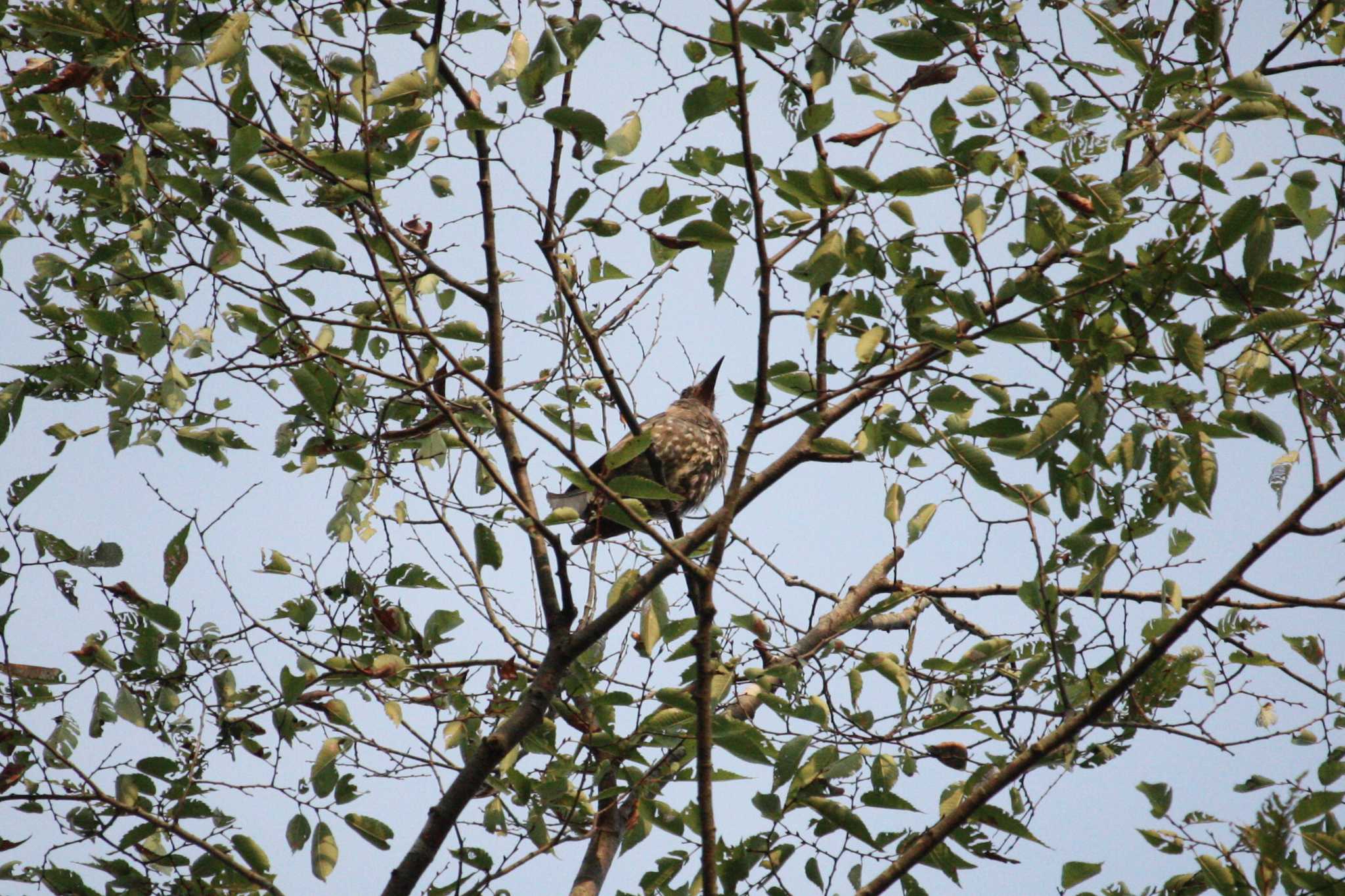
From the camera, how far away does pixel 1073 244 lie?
279 cm

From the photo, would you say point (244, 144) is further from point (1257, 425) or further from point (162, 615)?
point (1257, 425)

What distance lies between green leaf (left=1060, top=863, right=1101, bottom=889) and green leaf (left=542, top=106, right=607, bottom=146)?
226cm

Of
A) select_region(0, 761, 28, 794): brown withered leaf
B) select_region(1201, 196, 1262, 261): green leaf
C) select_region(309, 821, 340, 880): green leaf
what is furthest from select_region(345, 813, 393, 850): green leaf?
select_region(1201, 196, 1262, 261): green leaf

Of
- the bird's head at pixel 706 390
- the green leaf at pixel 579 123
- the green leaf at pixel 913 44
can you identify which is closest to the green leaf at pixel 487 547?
the green leaf at pixel 579 123

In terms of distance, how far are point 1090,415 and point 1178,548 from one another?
83cm

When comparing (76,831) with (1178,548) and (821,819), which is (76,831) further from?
(1178,548)

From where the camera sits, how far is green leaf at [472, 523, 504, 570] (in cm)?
359

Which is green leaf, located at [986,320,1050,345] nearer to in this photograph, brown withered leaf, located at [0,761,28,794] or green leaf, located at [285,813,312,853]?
green leaf, located at [285,813,312,853]

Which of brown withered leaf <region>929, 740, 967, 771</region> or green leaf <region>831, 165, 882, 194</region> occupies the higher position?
green leaf <region>831, 165, 882, 194</region>

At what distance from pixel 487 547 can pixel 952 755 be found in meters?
1.59

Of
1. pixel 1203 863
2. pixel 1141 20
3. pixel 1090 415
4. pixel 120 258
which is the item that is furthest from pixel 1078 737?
pixel 120 258

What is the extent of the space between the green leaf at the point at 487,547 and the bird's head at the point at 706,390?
3.46 m

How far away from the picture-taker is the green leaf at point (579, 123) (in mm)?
2752

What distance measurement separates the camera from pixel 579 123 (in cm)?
277
